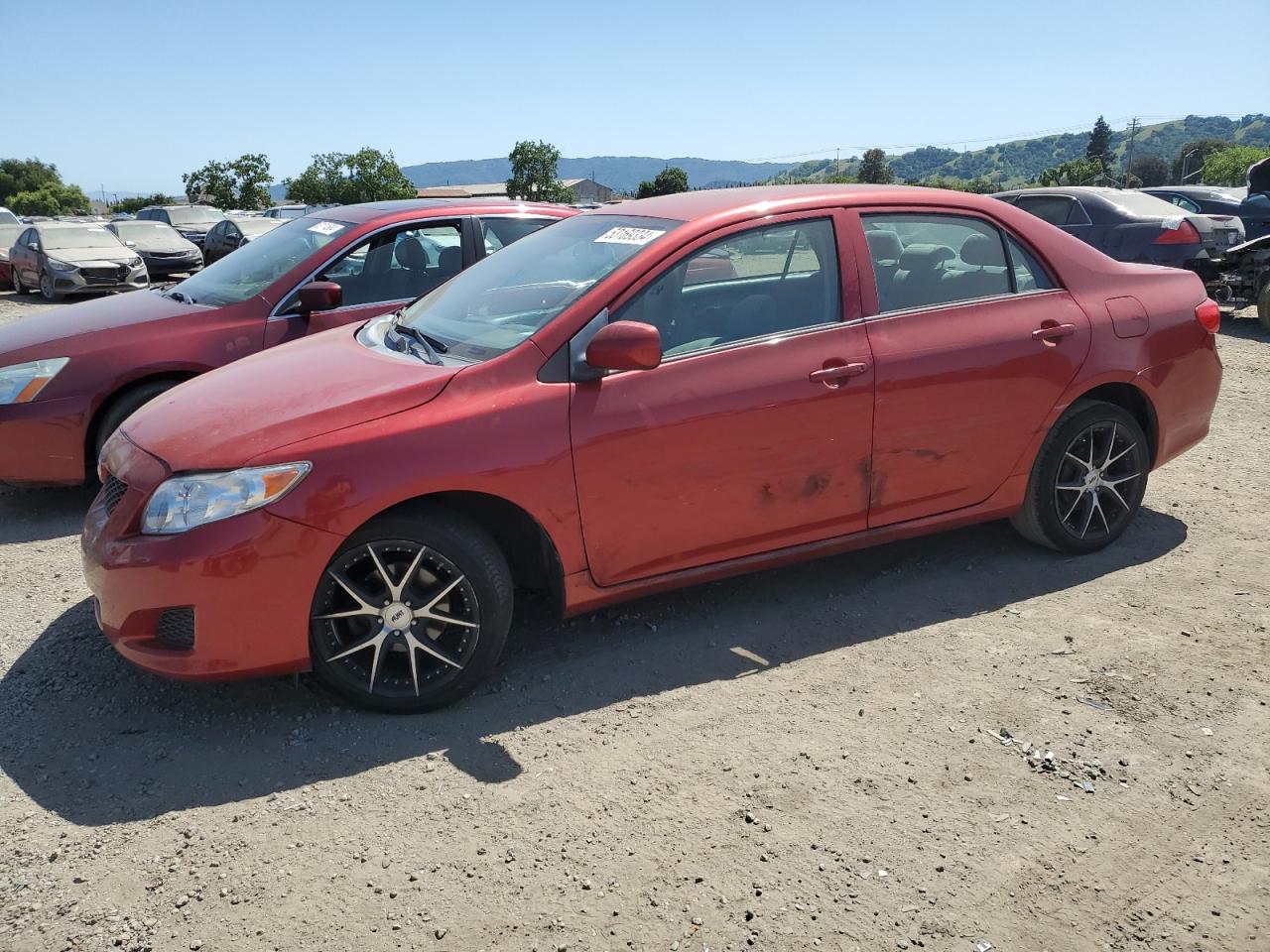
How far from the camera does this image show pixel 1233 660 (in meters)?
3.79

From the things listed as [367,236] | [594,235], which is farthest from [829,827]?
[367,236]

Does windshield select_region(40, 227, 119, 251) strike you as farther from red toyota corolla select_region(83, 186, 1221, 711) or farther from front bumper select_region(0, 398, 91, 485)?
red toyota corolla select_region(83, 186, 1221, 711)

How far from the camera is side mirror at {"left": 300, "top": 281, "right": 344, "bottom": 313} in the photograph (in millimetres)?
5652

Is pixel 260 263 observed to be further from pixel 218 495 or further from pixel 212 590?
pixel 212 590

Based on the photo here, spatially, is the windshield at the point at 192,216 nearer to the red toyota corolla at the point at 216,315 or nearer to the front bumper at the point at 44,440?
the red toyota corolla at the point at 216,315

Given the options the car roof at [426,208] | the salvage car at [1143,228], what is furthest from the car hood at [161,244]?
the salvage car at [1143,228]

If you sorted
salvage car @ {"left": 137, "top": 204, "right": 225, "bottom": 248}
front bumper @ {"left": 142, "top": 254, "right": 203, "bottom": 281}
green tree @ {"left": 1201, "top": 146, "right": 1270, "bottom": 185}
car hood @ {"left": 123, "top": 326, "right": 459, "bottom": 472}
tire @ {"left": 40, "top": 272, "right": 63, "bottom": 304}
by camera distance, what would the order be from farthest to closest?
green tree @ {"left": 1201, "top": 146, "right": 1270, "bottom": 185} → salvage car @ {"left": 137, "top": 204, "right": 225, "bottom": 248} → front bumper @ {"left": 142, "top": 254, "right": 203, "bottom": 281} → tire @ {"left": 40, "top": 272, "right": 63, "bottom": 304} → car hood @ {"left": 123, "top": 326, "right": 459, "bottom": 472}

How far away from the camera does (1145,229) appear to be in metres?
11.8

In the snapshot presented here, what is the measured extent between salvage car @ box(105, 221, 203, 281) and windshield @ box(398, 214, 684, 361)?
19787mm

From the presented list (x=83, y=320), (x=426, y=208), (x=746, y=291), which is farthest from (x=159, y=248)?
(x=746, y=291)

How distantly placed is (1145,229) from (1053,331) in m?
8.72

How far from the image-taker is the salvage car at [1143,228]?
38.0ft

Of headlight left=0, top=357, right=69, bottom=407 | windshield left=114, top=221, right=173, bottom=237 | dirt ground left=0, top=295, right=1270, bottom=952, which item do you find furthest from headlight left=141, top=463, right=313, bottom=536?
windshield left=114, top=221, right=173, bottom=237

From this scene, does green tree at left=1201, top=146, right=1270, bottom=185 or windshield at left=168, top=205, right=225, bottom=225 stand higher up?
green tree at left=1201, top=146, right=1270, bottom=185
